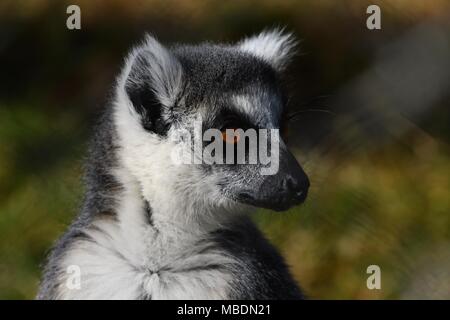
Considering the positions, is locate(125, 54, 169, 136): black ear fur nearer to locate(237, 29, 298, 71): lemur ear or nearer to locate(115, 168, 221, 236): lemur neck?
locate(115, 168, 221, 236): lemur neck

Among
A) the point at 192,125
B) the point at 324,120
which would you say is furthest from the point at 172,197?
the point at 324,120

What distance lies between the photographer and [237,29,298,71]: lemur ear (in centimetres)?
254

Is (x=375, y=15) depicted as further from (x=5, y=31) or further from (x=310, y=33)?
(x=5, y=31)

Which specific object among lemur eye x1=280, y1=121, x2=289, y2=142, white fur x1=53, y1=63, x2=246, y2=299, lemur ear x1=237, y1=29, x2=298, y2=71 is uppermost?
lemur ear x1=237, y1=29, x2=298, y2=71

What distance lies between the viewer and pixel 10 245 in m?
3.45

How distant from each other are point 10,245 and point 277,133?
5.47 feet

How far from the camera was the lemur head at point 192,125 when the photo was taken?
216cm

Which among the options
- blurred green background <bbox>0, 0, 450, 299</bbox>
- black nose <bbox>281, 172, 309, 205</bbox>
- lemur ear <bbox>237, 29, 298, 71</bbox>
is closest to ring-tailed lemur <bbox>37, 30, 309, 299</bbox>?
black nose <bbox>281, 172, 309, 205</bbox>

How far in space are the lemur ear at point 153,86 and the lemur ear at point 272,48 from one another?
0.35 m

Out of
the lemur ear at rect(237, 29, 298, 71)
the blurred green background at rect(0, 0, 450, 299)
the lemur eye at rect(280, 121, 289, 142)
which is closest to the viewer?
the lemur eye at rect(280, 121, 289, 142)

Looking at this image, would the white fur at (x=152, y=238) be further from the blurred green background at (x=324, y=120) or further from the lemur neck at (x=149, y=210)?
the blurred green background at (x=324, y=120)

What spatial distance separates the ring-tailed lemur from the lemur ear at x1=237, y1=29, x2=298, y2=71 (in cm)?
24

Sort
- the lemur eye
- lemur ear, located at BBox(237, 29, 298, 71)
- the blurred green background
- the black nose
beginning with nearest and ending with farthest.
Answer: the black nose, the lemur eye, lemur ear, located at BBox(237, 29, 298, 71), the blurred green background

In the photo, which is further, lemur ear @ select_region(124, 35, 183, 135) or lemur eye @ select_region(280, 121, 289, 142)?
lemur eye @ select_region(280, 121, 289, 142)
